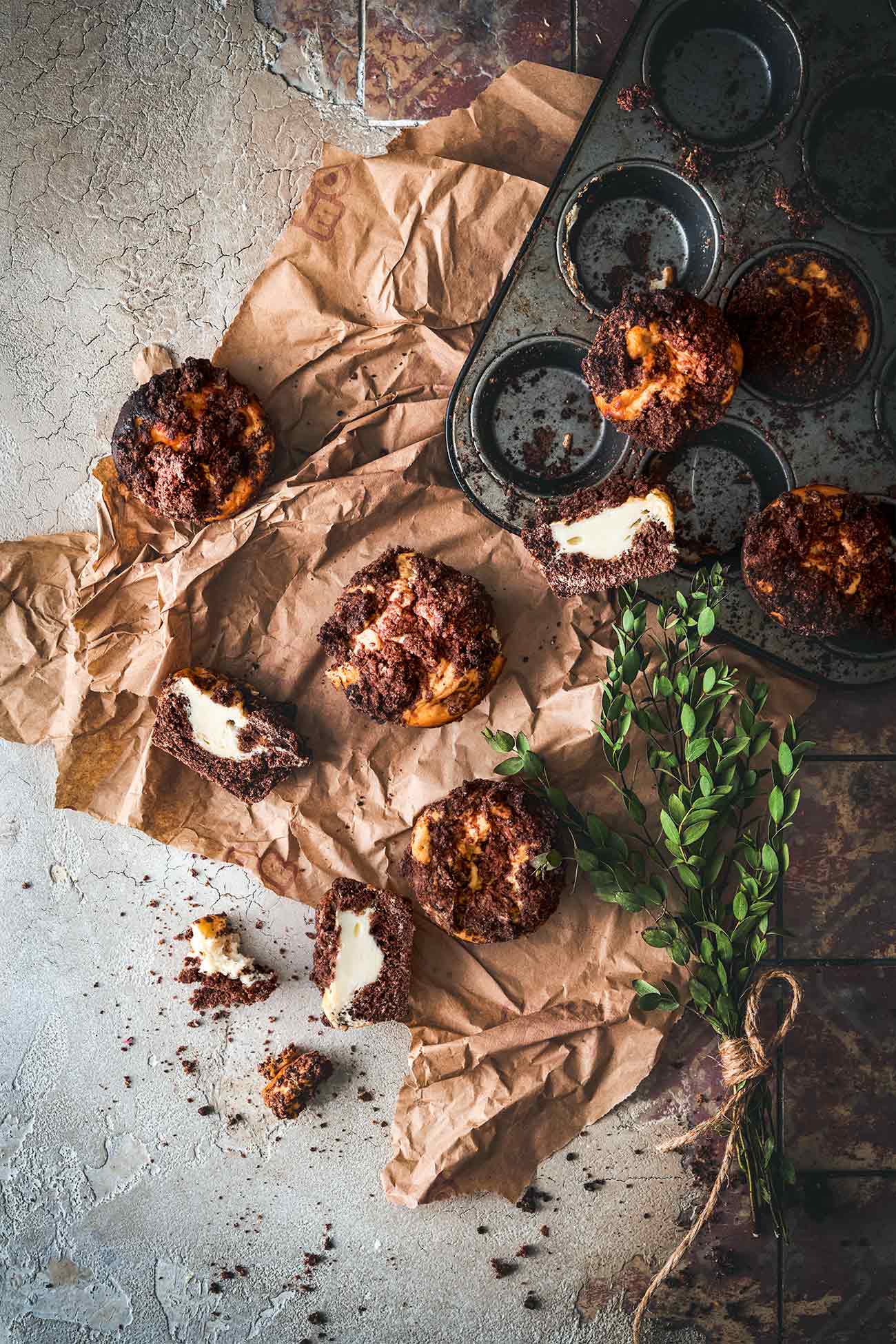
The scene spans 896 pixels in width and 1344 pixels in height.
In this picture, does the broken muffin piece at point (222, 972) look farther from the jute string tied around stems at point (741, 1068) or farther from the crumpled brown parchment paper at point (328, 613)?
the jute string tied around stems at point (741, 1068)

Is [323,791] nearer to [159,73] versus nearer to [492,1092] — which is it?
[492,1092]

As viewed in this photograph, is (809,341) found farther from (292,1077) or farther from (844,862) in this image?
(292,1077)

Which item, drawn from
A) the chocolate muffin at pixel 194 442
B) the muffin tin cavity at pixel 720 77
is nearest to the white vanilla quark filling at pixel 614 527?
the chocolate muffin at pixel 194 442

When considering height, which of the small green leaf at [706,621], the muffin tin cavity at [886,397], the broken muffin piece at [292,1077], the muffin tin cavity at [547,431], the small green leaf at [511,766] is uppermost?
the muffin tin cavity at [886,397]

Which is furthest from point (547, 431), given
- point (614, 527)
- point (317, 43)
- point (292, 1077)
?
point (292, 1077)

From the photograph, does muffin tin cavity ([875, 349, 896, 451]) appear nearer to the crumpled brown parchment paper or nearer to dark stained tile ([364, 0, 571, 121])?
the crumpled brown parchment paper

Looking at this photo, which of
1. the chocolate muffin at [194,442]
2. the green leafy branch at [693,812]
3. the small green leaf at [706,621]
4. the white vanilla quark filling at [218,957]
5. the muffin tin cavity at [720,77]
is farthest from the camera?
the white vanilla quark filling at [218,957]
